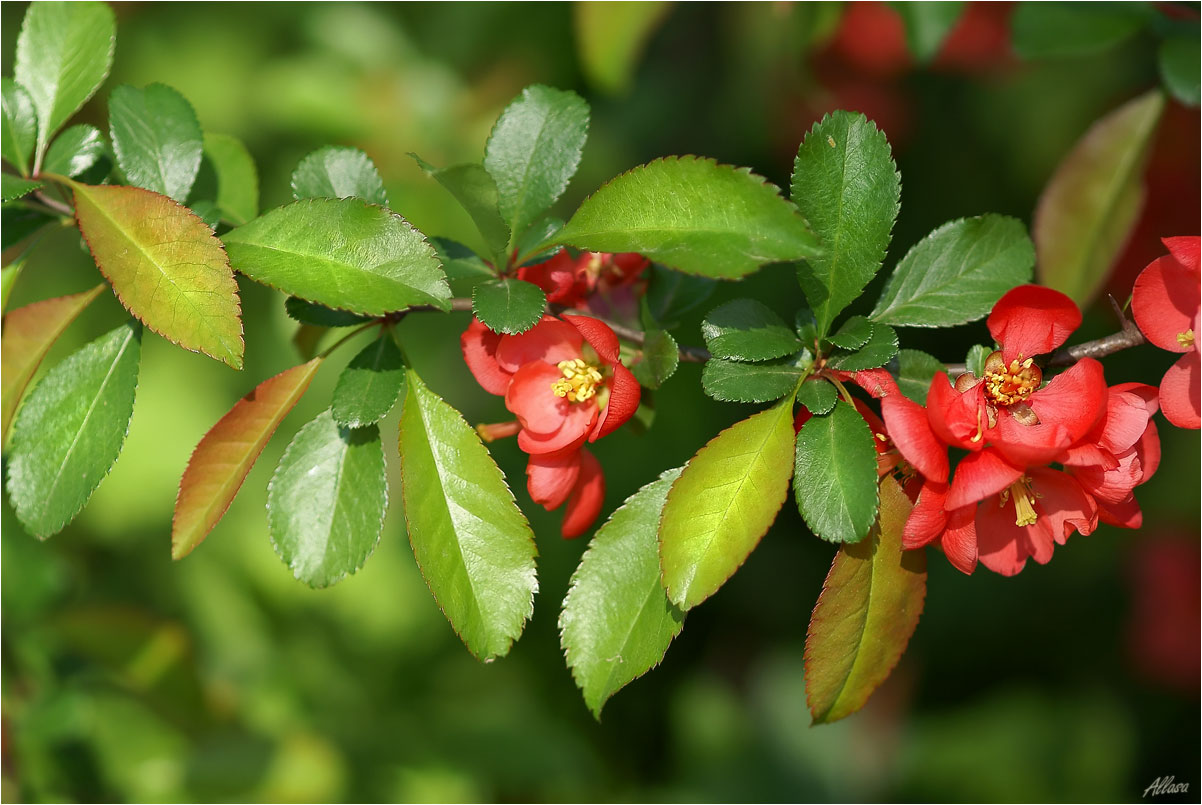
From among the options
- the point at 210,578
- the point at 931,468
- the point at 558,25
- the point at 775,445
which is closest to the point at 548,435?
the point at 775,445

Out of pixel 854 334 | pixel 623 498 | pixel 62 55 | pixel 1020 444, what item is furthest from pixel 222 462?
pixel 623 498

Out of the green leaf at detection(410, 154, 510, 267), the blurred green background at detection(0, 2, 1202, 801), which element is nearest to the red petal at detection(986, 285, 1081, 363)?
the green leaf at detection(410, 154, 510, 267)

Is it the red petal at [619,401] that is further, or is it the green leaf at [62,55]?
the green leaf at [62,55]

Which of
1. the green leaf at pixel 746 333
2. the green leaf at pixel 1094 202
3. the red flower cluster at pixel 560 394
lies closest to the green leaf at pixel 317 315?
the red flower cluster at pixel 560 394

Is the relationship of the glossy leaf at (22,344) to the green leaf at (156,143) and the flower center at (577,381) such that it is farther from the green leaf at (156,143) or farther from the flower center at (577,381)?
the flower center at (577,381)

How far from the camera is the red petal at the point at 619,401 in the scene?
786 mm

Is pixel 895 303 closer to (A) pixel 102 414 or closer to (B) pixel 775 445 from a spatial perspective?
(B) pixel 775 445

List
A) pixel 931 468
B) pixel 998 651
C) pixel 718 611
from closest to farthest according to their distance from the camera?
pixel 931 468
pixel 998 651
pixel 718 611

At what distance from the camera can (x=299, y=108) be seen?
2.06 m

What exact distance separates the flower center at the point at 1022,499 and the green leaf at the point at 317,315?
1.91 feet

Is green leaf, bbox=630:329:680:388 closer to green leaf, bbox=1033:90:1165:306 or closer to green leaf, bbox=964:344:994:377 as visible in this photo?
green leaf, bbox=964:344:994:377

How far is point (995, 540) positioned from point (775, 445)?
0.24 metres

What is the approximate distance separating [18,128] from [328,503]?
443 mm

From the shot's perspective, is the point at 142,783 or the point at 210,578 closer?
the point at 142,783
